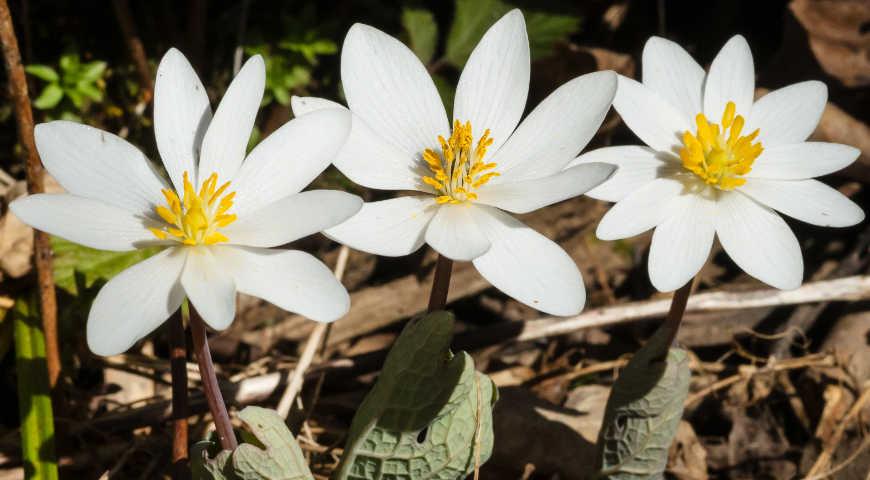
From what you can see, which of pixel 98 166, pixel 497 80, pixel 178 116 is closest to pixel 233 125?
pixel 178 116

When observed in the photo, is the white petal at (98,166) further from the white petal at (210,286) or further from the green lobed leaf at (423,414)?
the green lobed leaf at (423,414)

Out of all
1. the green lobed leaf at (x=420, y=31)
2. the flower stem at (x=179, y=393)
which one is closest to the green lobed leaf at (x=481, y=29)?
the green lobed leaf at (x=420, y=31)

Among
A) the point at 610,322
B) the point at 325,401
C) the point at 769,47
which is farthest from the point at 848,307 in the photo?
the point at 325,401

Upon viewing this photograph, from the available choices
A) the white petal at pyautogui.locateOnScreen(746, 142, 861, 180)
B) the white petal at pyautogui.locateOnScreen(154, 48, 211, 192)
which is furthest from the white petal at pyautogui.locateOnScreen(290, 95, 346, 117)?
the white petal at pyautogui.locateOnScreen(746, 142, 861, 180)

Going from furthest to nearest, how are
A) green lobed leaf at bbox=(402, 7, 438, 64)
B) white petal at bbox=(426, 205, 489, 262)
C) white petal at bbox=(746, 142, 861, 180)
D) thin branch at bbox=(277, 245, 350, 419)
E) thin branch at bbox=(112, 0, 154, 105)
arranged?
green lobed leaf at bbox=(402, 7, 438, 64) → thin branch at bbox=(112, 0, 154, 105) → thin branch at bbox=(277, 245, 350, 419) → white petal at bbox=(746, 142, 861, 180) → white petal at bbox=(426, 205, 489, 262)

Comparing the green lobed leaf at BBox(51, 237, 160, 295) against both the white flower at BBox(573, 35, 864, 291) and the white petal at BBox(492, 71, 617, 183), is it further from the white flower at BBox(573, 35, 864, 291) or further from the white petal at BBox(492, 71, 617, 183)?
the white flower at BBox(573, 35, 864, 291)
